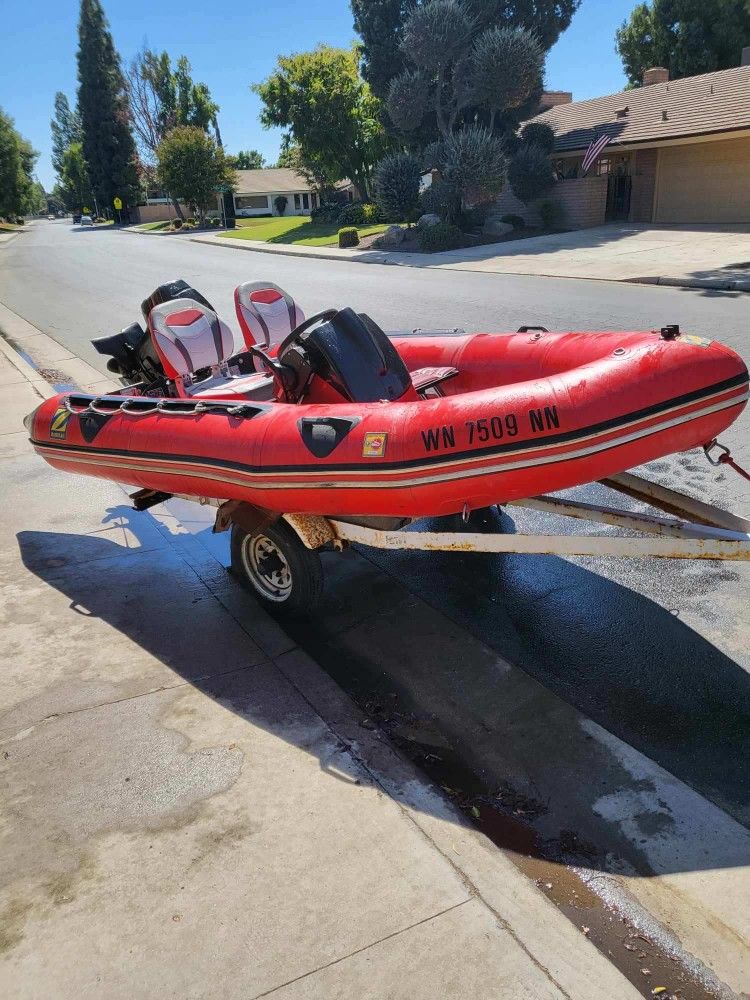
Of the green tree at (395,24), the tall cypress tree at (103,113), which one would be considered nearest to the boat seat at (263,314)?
the green tree at (395,24)

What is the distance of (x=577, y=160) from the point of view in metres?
27.9

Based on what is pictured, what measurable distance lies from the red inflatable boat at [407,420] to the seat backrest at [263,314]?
88 centimetres

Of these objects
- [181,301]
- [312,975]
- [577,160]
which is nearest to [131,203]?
[577,160]

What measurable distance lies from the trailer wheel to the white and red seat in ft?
4.50

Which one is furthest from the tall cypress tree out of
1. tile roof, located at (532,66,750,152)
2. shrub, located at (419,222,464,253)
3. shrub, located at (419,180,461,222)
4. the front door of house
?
the front door of house

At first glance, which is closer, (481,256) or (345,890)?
(345,890)

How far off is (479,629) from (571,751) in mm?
1059

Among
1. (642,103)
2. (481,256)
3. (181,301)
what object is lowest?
(481,256)

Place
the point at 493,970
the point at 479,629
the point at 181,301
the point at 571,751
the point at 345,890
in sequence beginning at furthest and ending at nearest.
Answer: the point at 181,301 → the point at 479,629 → the point at 571,751 → the point at 345,890 → the point at 493,970

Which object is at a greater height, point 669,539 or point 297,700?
point 669,539

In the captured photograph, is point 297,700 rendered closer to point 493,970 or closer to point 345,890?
point 345,890

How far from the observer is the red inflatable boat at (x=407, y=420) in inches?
135

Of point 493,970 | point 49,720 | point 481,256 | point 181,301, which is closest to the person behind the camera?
point 493,970

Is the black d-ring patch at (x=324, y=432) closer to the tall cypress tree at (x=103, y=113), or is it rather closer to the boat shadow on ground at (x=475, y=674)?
the boat shadow on ground at (x=475, y=674)
